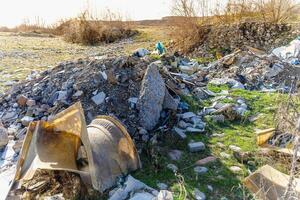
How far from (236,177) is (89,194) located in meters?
1.44

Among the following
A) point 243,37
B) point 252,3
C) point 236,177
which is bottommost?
point 236,177

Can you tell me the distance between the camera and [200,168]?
3809 millimetres

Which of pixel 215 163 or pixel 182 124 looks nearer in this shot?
pixel 215 163

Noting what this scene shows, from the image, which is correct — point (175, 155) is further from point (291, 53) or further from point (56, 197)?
point (291, 53)

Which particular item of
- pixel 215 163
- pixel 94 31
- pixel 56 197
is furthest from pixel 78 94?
pixel 94 31

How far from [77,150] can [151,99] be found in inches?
58.7

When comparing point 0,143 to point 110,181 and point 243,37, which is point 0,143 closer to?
point 110,181

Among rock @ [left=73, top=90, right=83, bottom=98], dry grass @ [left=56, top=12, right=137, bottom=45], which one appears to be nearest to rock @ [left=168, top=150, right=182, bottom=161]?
rock @ [left=73, top=90, right=83, bottom=98]

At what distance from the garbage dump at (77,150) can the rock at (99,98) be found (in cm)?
97

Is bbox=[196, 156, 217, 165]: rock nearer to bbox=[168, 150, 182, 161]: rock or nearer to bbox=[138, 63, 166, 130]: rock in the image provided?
bbox=[168, 150, 182, 161]: rock

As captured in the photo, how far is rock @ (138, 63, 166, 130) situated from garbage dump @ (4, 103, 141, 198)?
33.3 inches

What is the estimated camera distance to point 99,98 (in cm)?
466

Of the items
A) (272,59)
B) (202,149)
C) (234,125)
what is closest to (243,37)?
(272,59)

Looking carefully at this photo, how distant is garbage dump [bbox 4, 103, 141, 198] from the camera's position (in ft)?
9.91
